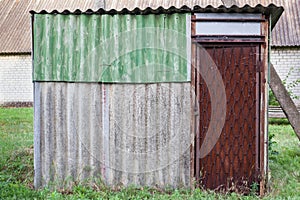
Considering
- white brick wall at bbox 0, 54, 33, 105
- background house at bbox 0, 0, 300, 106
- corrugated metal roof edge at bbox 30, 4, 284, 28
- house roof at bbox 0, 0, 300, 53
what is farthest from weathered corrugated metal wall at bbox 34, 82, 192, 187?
white brick wall at bbox 0, 54, 33, 105

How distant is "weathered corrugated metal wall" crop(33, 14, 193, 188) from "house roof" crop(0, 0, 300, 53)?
346 inches

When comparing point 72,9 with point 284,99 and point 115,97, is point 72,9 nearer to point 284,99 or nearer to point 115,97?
point 284,99

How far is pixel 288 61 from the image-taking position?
14953 millimetres

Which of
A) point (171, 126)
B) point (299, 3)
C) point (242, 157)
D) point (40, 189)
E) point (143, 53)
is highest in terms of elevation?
point (299, 3)

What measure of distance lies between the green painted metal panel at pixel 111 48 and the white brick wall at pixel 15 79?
1353 centimetres

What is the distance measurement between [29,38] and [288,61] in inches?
443

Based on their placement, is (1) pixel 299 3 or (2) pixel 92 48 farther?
(1) pixel 299 3

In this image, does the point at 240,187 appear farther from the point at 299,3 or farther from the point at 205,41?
the point at 299,3

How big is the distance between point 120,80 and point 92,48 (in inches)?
22.5

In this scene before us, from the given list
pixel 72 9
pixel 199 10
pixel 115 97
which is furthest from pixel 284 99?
pixel 72 9

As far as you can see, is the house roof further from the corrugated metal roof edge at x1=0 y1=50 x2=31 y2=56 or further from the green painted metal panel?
the green painted metal panel

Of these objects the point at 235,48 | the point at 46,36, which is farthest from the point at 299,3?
the point at 46,36

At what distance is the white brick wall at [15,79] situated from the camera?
18.4 metres

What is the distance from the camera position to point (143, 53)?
532cm
